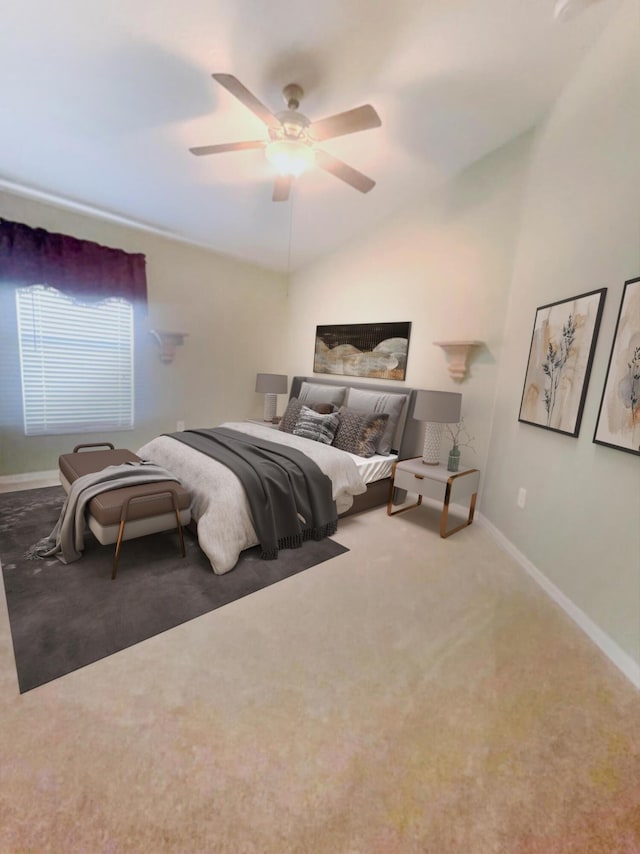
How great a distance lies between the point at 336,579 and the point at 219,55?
304cm

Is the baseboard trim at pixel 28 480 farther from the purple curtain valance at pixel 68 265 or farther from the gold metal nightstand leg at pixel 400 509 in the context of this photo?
the gold metal nightstand leg at pixel 400 509

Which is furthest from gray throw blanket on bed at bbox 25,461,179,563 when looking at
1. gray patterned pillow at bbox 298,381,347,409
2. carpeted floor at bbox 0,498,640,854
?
gray patterned pillow at bbox 298,381,347,409

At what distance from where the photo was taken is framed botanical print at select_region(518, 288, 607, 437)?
202 centimetres

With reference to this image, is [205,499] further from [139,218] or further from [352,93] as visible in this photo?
[139,218]

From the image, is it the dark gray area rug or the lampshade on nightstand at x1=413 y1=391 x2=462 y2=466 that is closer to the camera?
the dark gray area rug

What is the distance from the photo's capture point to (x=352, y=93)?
218cm

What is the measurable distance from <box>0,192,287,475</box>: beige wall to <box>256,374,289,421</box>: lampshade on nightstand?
50cm

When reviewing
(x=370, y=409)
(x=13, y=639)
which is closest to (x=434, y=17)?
(x=370, y=409)

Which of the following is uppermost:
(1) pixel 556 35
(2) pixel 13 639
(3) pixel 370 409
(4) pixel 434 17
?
(1) pixel 556 35

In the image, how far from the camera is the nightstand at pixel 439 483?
2.80 m

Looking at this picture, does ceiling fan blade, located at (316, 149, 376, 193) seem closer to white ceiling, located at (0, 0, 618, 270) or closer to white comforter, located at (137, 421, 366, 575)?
white ceiling, located at (0, 0, 618, 270)

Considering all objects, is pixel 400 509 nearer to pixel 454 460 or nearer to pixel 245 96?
pixel 454 460

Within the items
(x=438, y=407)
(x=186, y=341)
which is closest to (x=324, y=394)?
(x=438, y=407)

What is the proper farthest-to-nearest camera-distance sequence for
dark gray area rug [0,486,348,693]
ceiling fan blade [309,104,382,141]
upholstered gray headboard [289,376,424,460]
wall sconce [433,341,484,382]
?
1. upholstered gray headboard [289,376,424,460]
2. wall sconce [433,341,484,382]
3. ceiling fan blade [309,104,382,141]
4. dark gray area rug [0,486,348,693]
